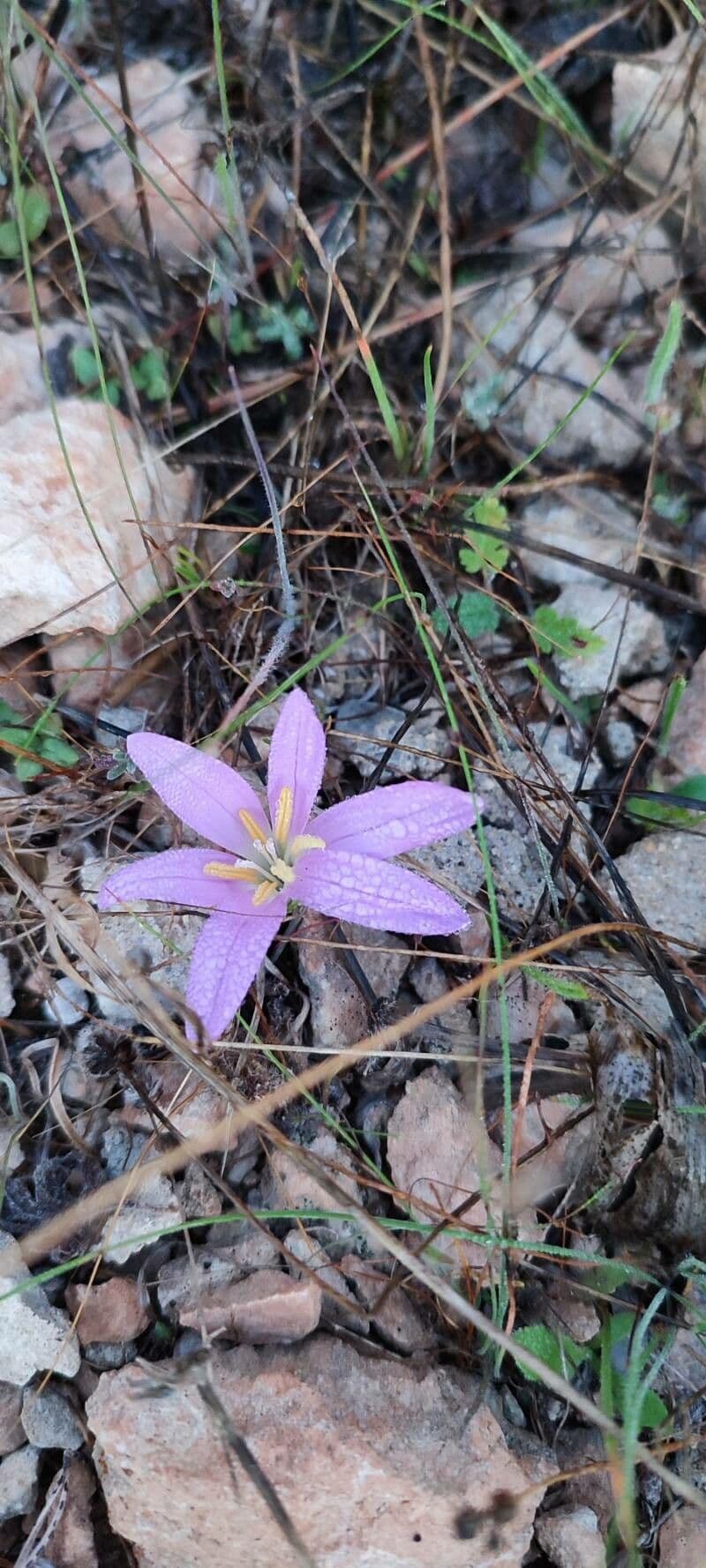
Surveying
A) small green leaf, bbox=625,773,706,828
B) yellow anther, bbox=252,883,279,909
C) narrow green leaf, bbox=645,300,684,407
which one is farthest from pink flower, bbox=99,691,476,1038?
narrow green leaf, bbox=645,300,684,407

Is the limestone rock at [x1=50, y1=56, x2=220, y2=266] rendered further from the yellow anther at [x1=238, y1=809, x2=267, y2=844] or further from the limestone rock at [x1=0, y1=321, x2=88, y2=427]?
Answer: the yellow anther at [x1=238, y1=809, x2=267, y2=844]

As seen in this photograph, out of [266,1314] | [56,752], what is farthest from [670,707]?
[266,1314]

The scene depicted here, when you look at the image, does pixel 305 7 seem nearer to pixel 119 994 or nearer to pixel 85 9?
pixel 85 9

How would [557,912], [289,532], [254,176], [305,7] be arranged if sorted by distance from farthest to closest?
[305,7]
[254,176]
[289,532]
[557,912]

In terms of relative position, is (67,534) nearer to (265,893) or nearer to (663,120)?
(265,893)

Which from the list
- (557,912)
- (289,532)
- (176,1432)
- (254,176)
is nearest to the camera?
(176,1432)

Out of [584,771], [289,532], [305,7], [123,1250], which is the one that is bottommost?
[123,1250]

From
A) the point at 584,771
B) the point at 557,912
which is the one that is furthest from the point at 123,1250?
the point at 584,771
